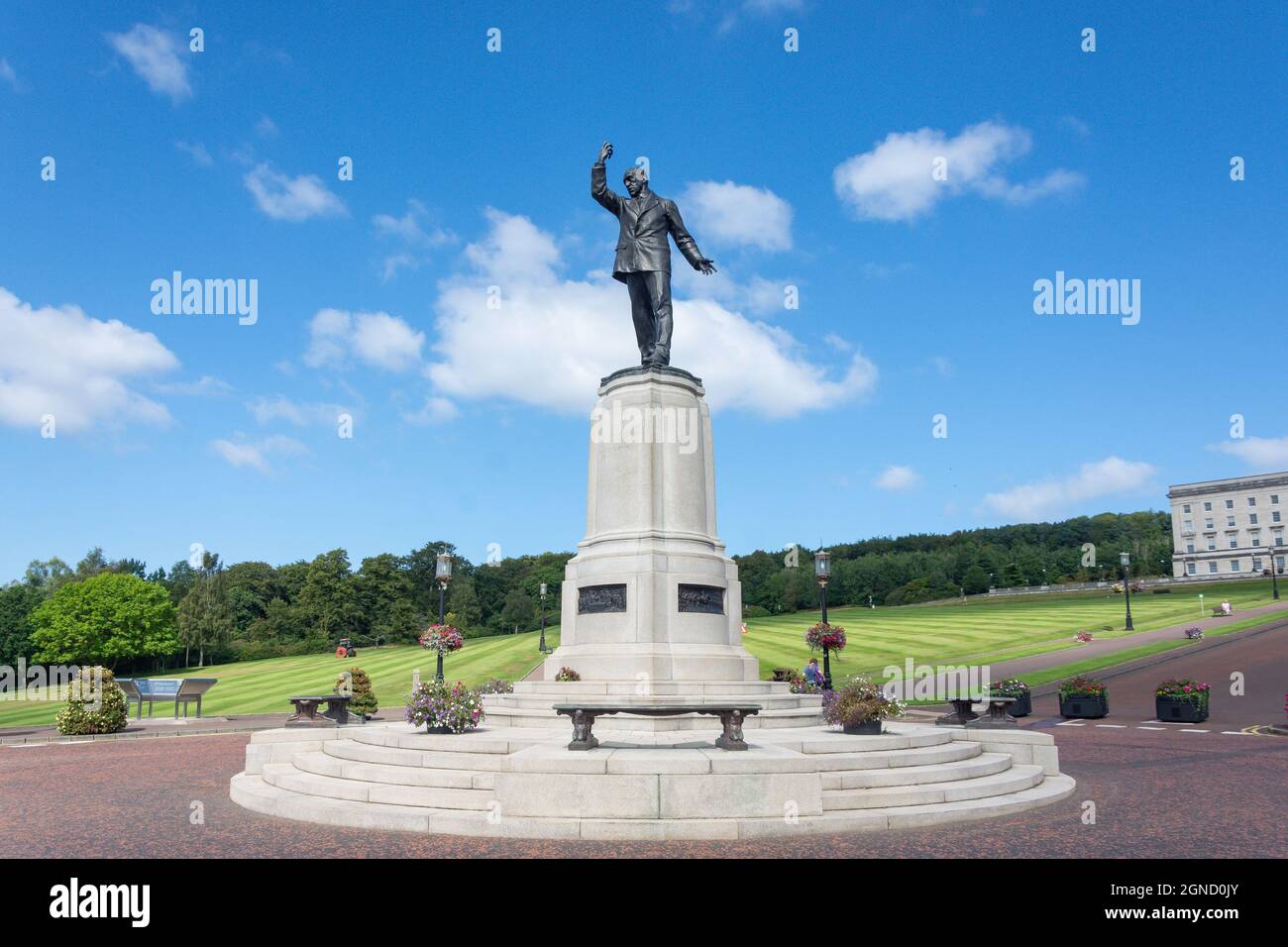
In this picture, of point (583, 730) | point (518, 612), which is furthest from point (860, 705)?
point (518, 612)

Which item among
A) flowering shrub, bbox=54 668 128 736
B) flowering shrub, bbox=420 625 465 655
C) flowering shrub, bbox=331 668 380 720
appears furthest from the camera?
flowering shrub, bbox=420 625 465 655

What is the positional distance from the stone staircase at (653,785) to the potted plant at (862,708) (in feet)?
1.06

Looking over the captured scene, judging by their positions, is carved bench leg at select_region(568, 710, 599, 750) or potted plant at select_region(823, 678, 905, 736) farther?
potted plant at select_region(823, 678, 905, 736)

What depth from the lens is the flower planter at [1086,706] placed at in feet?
77.6

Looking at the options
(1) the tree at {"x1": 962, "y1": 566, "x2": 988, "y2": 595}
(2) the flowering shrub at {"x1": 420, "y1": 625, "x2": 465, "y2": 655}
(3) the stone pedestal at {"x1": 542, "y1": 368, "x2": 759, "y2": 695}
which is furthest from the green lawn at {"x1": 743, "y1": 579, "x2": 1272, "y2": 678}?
(1) the tree at {"x1": 962, "y1": 566, "x2": 988, "y2": 595}

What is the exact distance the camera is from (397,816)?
941cm

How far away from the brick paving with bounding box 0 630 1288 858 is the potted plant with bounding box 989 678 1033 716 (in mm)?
4307

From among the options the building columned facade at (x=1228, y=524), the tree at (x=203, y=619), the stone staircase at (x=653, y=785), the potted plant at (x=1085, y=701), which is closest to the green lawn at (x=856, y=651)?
the tree at (x=203, y=619)

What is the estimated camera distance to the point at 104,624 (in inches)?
2699

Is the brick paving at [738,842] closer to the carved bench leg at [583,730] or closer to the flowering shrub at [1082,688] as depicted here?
the carved bench leg at [583,730]

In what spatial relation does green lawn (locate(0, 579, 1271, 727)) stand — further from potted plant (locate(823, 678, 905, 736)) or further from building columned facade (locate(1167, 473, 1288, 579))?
building columned facade (locate(1167, 473, 1288, 579))

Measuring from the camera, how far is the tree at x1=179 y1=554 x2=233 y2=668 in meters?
76.9
